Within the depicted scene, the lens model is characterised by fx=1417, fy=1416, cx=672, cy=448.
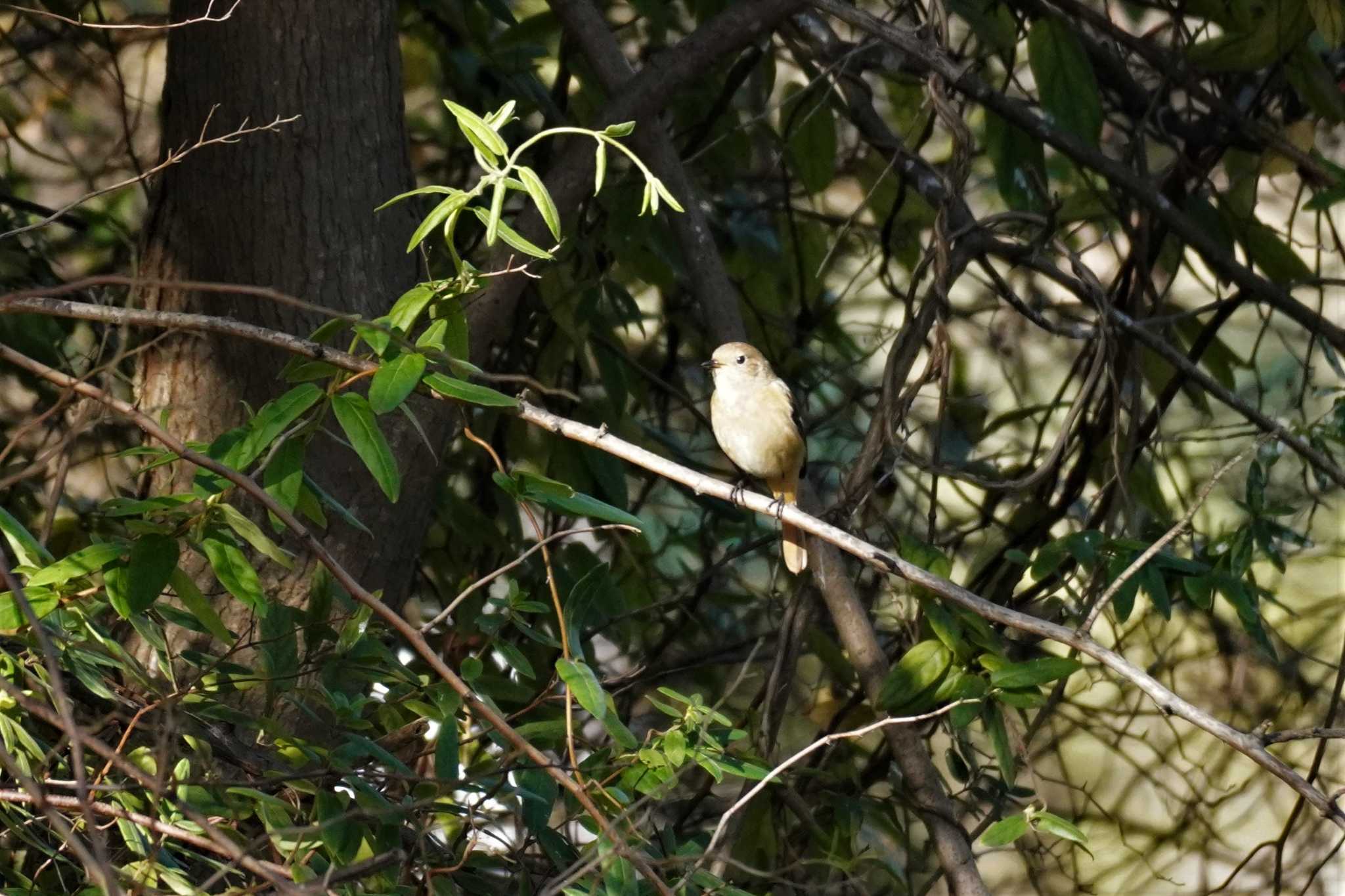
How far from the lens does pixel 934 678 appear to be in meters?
2.66

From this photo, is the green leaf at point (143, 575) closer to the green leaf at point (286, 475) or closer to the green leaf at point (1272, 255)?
the green leaf at point (286, 475)

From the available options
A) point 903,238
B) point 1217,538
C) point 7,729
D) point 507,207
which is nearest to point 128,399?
point 507,207

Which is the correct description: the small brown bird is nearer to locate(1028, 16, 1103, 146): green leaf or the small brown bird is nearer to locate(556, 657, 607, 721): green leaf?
locate(1028, 16, 1103, 146): green leaf

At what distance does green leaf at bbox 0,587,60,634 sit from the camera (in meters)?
1.77

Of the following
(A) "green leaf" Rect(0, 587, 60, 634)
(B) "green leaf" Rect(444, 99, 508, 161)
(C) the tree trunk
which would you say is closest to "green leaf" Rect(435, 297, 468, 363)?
(B) "green leaf" Rect(444, 99, 508, 161)

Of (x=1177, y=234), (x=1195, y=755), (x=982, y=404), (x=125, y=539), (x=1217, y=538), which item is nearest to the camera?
(x=125, y=539)

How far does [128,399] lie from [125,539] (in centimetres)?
138

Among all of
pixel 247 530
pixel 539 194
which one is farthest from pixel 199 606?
pixel 539 194

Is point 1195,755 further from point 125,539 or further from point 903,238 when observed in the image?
point 125,539

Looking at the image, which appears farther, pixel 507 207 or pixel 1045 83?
pixel 507 207

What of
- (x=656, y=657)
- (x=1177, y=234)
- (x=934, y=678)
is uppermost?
(x=1177, y=234)

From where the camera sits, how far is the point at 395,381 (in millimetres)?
1780

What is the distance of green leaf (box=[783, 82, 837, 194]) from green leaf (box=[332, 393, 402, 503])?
2.00 metres

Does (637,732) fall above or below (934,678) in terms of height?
below
